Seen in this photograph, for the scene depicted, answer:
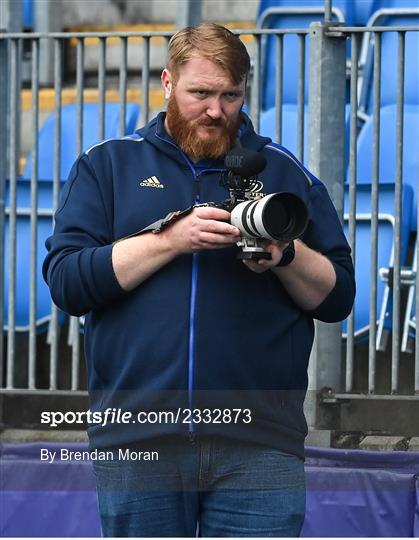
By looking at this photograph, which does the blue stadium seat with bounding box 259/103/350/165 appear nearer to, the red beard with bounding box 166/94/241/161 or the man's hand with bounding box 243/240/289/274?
the red beard with bounding box 166/94/241/161

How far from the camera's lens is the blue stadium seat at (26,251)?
17.4 feet

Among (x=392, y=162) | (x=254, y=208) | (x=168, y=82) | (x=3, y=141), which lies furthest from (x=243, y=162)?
(x=392, y=162)

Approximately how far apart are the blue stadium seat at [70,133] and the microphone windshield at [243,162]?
283 centimetres

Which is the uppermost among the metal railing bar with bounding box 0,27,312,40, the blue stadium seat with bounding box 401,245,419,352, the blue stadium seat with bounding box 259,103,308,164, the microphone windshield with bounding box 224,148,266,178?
the metal railing bar with bounding box 0,27,312,40

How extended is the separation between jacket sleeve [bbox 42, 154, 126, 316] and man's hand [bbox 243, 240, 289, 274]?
301 mm

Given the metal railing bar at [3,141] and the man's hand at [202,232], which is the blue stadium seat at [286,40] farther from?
the man's hand at [202,232]

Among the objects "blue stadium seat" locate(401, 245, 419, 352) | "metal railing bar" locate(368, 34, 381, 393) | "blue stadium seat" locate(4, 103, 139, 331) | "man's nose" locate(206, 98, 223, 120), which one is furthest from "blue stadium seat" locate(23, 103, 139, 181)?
"man's nose" locate(206, 98, 223, 120)

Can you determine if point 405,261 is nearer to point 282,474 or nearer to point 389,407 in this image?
point 389,407

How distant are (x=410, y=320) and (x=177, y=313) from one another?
2131mm

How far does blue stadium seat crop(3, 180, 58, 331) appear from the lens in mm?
5297

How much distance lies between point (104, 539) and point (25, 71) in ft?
14.8

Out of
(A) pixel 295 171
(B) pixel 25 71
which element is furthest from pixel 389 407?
(B) pixel 25 71

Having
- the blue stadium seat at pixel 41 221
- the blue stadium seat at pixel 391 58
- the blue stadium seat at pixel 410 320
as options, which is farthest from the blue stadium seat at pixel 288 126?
the blue stadium seat at pixel 410 320

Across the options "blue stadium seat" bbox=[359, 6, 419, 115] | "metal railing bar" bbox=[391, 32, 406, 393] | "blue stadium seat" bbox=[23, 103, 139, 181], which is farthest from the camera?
"blue stadium seat" bbox=[23, 103, 139, 181]
